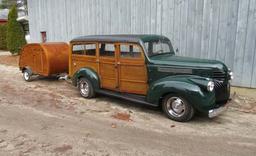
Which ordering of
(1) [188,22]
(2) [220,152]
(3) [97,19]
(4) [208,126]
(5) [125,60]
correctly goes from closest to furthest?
1. (2) [220,152]
2. (4) [208,126]
3. (5) [125,60]
4. (1) [188,22]
5. (3) [97,19]

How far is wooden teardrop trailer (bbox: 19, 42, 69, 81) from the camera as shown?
30.9 feet

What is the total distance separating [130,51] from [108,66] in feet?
2.72

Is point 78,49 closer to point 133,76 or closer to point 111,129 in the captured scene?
point 133,76

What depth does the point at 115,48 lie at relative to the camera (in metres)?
6.86

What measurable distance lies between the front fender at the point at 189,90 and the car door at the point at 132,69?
0.54 metres

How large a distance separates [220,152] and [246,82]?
4.72 meters

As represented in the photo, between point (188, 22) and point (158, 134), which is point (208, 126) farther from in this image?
point (188, 22)

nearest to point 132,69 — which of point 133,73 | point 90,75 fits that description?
point 133,73

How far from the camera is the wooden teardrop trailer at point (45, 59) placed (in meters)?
9.41

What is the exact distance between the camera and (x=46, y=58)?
9.32 metres

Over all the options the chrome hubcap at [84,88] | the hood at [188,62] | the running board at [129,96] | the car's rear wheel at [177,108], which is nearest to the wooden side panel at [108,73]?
the running board at [129,96]

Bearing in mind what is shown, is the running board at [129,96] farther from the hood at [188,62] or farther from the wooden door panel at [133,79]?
the hood at [188,62]

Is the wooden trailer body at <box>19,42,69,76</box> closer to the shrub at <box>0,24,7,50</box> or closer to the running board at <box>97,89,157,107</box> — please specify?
the running board at <box>97,89,157,107</box>

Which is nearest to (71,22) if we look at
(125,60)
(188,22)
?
(188,22)
